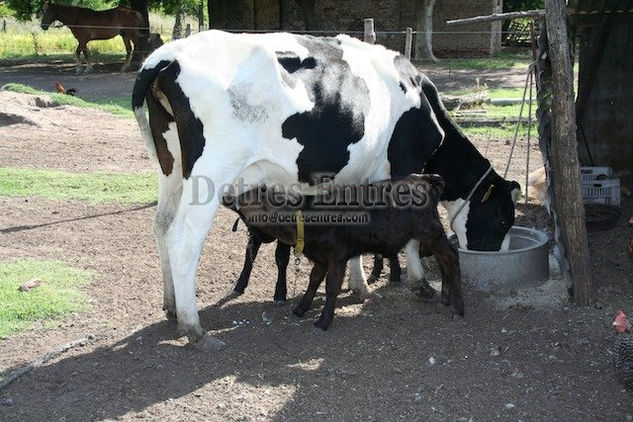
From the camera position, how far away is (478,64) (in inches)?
933

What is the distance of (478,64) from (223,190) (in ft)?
66.2

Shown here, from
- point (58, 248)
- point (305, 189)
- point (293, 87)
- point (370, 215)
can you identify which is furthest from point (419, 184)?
point (58, 248)

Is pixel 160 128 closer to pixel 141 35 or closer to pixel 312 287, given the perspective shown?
pixel 312 287

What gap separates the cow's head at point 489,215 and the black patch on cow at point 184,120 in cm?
270

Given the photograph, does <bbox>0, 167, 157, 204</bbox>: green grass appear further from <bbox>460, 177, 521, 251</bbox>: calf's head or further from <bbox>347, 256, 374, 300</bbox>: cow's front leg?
<bbox>460, 177, 521, 251</bbox>: calf's head

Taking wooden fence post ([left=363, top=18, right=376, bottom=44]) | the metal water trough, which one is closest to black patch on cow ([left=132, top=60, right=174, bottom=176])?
the metal water trough

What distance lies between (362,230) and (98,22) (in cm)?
2199

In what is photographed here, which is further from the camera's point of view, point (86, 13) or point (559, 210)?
point (86, 13)

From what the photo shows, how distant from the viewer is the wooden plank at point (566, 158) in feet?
18.1

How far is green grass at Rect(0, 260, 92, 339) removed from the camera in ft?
18.5

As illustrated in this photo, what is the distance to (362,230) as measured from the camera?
5.48m

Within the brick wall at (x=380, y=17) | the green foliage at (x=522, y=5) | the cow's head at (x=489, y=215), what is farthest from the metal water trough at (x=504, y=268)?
the green foliage at (x=522, y=5)

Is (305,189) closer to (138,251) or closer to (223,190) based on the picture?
(223,190)

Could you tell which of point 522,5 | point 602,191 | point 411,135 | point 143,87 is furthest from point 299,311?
point 522,5
